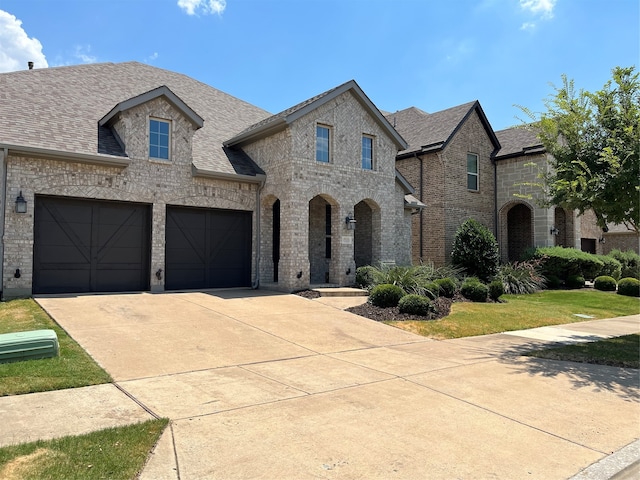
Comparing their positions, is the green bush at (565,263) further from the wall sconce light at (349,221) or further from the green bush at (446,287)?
the wall sconce light at (349,221)

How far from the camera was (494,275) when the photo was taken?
18.8 meters

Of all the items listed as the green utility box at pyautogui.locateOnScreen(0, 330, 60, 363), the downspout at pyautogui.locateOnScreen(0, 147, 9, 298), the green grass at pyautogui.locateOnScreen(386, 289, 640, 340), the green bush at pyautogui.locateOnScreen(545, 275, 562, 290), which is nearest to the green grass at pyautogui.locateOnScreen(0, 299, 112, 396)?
Answer: the green utility box at pyautogui.locateOnScreen(0, 330, 60, 363)

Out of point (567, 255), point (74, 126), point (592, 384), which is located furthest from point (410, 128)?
point (592, 384)

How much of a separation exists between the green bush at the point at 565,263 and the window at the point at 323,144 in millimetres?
11462

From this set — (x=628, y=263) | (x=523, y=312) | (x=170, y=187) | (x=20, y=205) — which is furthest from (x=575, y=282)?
(x=20, y=205)

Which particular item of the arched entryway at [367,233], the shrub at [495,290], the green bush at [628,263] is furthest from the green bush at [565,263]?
the arched entryway at [367,233]

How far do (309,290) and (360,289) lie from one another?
77.7 inches

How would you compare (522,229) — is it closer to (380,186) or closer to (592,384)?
(380,186)

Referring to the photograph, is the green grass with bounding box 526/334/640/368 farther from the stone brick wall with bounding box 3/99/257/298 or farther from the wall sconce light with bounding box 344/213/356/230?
the stone brick wall with bounding box 3/99/257/298

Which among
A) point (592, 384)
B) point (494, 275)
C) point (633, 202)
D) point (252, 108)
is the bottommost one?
point (592, 384)

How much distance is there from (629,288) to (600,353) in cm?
1337

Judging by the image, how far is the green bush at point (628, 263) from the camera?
24281 mm

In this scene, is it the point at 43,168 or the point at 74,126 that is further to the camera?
the point at 74,126

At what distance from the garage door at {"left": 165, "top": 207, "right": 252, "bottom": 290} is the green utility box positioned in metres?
8.43
